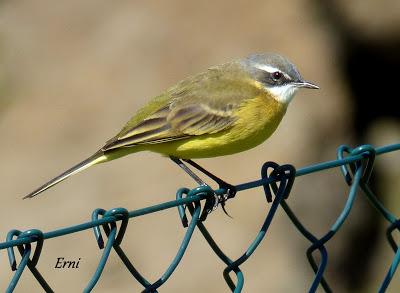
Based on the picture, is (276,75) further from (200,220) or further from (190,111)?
(200,220)

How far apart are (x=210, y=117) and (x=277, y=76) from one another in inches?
30.7

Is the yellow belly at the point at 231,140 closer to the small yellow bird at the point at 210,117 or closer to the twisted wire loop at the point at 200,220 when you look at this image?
the small yellow bird at the point at 210,117

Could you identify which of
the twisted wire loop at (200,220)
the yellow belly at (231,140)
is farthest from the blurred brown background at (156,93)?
the twisted wire loop at (200,220)

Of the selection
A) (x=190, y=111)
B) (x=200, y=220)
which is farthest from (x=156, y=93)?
(x=200, y=220)

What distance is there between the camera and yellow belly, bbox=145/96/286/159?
5.68 m

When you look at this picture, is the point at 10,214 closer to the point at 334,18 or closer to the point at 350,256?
the point at 350,256

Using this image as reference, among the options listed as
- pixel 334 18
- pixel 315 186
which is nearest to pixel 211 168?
pixel 315 186

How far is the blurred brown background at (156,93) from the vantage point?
8.80m

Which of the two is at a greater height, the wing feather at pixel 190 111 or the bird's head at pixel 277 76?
the bird's head at pixel 277 76

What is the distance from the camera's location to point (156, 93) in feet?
31.9

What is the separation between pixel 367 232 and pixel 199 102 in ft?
14.8

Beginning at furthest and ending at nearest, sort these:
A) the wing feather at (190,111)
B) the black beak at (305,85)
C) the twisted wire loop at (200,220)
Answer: the black beak at (305,85), the wing feather at (190,111), the twisted wire loop at (200,220)

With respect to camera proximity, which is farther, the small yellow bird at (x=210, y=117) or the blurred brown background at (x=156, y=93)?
the blurred brown background at (x=156, y=93)

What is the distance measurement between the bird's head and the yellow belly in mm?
474
